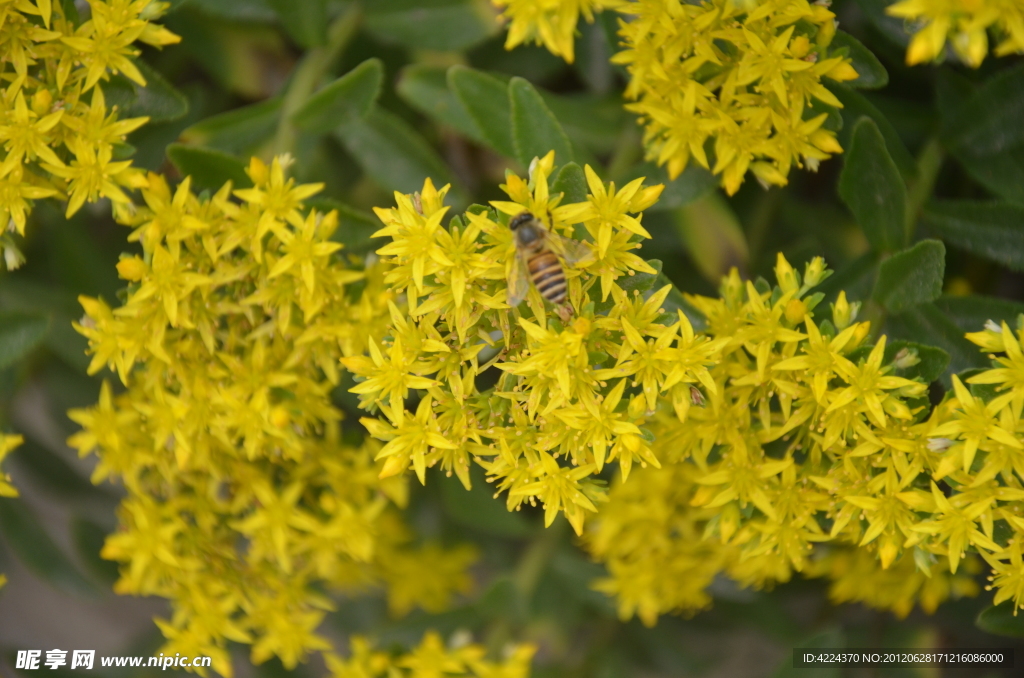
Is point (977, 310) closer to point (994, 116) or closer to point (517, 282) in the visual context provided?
point (994, 116)

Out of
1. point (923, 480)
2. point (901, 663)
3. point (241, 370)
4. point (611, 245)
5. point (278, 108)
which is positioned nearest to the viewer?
point (611, 245)

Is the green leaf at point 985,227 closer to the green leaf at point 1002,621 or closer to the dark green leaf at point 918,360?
the dark green leaf at point 918,360

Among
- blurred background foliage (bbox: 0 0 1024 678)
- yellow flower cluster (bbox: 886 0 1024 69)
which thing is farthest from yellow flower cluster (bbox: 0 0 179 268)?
yellow flower cluster (bbox: 886 0 1024 69)

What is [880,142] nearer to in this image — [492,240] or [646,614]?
[492,240]

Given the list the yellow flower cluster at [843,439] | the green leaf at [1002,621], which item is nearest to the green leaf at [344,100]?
the yellow flower cluster at [843,439]

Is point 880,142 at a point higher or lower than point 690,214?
higher

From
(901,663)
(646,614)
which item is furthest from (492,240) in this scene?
(901,663)
